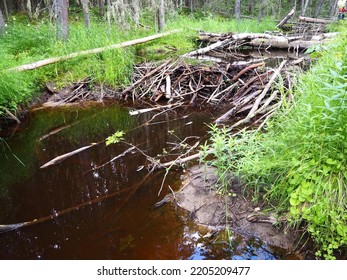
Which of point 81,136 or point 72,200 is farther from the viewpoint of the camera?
point 81,136

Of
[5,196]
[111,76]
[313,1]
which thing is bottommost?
[5,196]

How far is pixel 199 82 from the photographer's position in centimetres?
851

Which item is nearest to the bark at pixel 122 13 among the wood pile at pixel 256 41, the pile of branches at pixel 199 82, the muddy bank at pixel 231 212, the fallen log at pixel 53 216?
the pile of branches at pixel 199 82

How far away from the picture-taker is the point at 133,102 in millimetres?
8383

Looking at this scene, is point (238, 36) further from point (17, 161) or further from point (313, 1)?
point (313, 1)

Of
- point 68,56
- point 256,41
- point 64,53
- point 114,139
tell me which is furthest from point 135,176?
point 256,41

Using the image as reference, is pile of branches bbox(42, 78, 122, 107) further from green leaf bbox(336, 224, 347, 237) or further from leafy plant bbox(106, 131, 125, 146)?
green leaf bbox(336, 224, 347, 237)

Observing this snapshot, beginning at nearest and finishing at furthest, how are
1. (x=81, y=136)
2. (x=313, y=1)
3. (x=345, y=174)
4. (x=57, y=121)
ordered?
(x=345, y=174) < (x=81, y=136) < (x=57, y=121) < (x=313, y=1)

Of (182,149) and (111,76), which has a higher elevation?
(111,76)

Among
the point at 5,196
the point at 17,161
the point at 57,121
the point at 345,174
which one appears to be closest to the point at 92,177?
the point at 5,196

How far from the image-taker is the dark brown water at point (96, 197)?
3.25 m

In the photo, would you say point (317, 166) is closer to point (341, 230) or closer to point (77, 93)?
point (341, 230)

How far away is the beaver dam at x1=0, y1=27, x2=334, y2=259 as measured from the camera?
329 centimetres

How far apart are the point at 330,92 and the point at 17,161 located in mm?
5255
